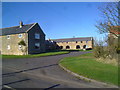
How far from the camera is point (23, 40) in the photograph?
32.5 metres

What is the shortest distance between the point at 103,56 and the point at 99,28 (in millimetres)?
6766

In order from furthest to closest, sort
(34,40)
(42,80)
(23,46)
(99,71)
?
(34,40), (23,46), (99,71), (42,80)

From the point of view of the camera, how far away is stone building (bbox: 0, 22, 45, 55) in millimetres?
32500

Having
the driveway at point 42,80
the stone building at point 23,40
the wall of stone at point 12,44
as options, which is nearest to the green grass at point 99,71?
the driveway at point 42,80

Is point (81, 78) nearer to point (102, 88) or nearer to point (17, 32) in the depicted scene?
point (102, 88)

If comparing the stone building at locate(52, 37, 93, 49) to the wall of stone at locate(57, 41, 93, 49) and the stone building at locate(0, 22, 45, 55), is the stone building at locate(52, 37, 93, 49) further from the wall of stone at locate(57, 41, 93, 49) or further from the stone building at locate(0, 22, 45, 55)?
the stone building at locate(0, 22, 45, 55)

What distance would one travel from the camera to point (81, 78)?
854 centimetres

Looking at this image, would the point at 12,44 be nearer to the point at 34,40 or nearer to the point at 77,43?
the point at 34,40

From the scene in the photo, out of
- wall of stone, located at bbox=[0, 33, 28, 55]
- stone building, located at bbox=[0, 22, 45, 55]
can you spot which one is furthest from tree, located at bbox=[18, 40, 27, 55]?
wall of stone, located at bbox=[0, 33, 28, 55]

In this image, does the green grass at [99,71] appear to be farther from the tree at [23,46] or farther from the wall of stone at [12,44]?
the wall of stone at [12,44]

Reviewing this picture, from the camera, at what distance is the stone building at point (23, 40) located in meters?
32.5

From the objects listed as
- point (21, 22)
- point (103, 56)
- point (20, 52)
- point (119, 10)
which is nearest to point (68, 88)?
point (103, 56)

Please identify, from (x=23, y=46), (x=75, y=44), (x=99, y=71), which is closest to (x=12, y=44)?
(x=23, y=46)

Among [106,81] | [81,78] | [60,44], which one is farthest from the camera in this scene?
[60,44]
